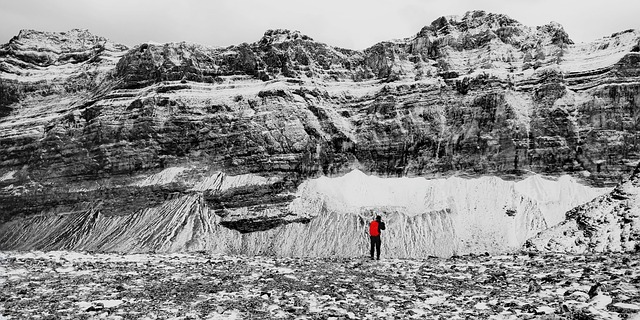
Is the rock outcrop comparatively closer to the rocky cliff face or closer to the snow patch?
the rocky cliff face

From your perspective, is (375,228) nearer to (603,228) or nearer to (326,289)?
(603,228)

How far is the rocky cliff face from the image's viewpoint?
333 feet

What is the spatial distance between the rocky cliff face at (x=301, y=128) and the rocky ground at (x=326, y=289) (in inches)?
2867

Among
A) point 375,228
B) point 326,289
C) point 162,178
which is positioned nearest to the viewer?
point 326,289

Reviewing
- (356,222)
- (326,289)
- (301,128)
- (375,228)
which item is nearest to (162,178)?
(301,128)

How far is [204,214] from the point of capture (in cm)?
10169

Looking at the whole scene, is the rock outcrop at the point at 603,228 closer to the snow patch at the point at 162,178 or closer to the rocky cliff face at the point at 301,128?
the rocky cliff face at the point at 301,128

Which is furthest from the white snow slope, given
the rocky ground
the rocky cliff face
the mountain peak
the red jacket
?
the rocky ground

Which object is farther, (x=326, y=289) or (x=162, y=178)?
(x=162, y=178)

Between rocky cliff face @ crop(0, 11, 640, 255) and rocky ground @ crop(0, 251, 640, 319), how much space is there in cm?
7281

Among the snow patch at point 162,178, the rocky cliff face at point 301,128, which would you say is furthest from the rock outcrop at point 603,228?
the snow patch at point 162,178

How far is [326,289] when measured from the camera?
51.4 ft

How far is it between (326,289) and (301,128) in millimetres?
97004

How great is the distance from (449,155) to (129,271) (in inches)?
3762
